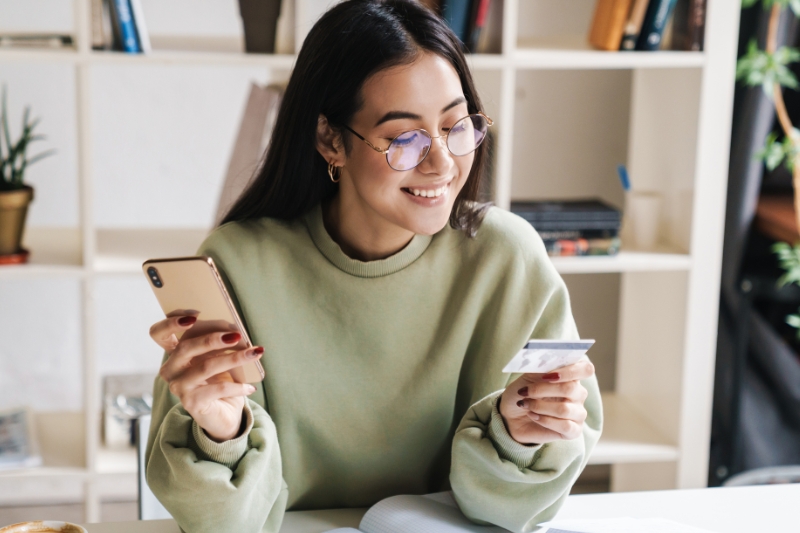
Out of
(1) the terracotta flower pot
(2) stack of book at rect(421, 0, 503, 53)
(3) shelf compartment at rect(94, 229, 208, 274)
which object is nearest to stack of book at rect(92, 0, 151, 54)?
(1) the terracotta flower pot

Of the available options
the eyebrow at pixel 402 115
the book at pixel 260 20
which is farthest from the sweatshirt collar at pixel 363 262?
the book at pixel 260 20

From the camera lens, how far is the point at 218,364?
0.96m

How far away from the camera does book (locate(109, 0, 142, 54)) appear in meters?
1.85

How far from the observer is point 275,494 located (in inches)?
43.3

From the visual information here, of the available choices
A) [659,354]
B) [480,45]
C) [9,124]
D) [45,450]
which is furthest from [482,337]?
[9,124]

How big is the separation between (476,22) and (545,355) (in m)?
1.20

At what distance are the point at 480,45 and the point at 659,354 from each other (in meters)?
0.94

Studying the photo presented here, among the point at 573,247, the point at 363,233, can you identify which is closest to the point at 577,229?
the point at 573,247

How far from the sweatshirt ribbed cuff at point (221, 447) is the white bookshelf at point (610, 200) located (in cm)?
100

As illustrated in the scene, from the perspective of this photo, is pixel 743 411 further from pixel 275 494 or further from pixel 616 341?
pixel 275 494

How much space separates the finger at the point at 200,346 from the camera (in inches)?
37.8

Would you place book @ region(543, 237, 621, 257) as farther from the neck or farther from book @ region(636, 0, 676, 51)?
the neck

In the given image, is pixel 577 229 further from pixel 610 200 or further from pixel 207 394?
pixel 207 394

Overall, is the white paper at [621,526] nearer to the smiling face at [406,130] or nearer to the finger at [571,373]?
the finger at [571,373]
